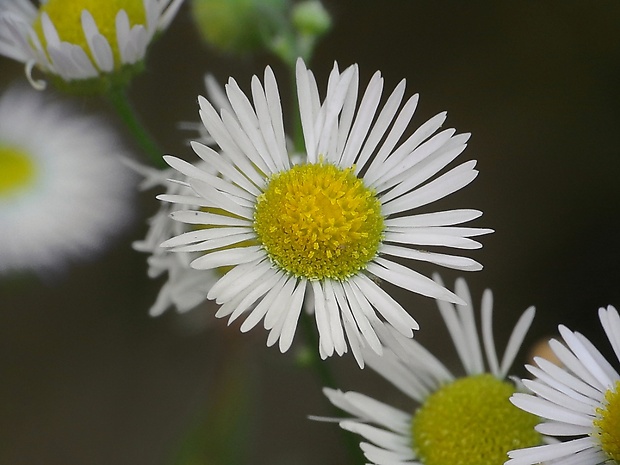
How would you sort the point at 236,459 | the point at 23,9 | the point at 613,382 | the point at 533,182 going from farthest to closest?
the point at 533,182, the point at 236,459, the point at 23,9, the point at 613,382

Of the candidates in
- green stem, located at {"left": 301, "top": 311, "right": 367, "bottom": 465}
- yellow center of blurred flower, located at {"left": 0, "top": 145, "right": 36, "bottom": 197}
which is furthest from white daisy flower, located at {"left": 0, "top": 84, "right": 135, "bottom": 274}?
green stem, located at {"left": 301, "top": 311, "right": 367, "bottom": 465}

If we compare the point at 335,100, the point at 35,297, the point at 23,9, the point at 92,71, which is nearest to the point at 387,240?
the point at 335,100

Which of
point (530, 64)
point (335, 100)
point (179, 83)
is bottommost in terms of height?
point (335, 100)

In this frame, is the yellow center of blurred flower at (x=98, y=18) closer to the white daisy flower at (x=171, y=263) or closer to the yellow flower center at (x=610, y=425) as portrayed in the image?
the white daisy flower at (x=171, y=263)

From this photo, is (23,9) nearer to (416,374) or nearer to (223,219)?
(223,219)

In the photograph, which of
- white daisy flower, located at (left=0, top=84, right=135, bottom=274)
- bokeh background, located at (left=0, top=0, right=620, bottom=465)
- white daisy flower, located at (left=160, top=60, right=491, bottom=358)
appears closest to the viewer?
white daisy flower, located at (left=160, top=60, right=491, bottom=358)

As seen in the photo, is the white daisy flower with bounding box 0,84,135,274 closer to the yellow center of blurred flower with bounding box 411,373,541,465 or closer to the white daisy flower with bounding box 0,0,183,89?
the white daisy flower with bounding box 0,0,183,89
